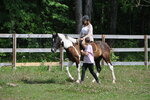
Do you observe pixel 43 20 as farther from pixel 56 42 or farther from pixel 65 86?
pixel 65 86

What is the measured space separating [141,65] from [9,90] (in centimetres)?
1116

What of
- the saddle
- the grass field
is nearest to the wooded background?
the grass field

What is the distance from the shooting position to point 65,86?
1463cm

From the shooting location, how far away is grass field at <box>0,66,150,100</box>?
12570mm

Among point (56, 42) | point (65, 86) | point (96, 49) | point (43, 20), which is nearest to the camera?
point (65, 86)

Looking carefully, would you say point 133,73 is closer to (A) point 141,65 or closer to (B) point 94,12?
(A) point 141,65

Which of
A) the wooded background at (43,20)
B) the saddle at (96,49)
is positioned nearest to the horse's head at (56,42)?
the saddle at (96,49)

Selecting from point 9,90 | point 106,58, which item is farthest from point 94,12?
point 9,90

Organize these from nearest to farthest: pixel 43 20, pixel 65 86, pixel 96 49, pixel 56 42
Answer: pixel 65 86
pixel 56 42
pixel 96 49
pixel 43 20

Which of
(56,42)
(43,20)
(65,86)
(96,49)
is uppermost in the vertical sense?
(43,20)

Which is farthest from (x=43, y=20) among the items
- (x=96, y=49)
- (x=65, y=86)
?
(x=65, y=86)

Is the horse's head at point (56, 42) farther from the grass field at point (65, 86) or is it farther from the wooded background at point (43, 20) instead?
the wooded background at point (43, 20)

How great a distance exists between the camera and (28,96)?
40.9ft

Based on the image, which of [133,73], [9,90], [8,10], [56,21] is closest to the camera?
[9,90]
